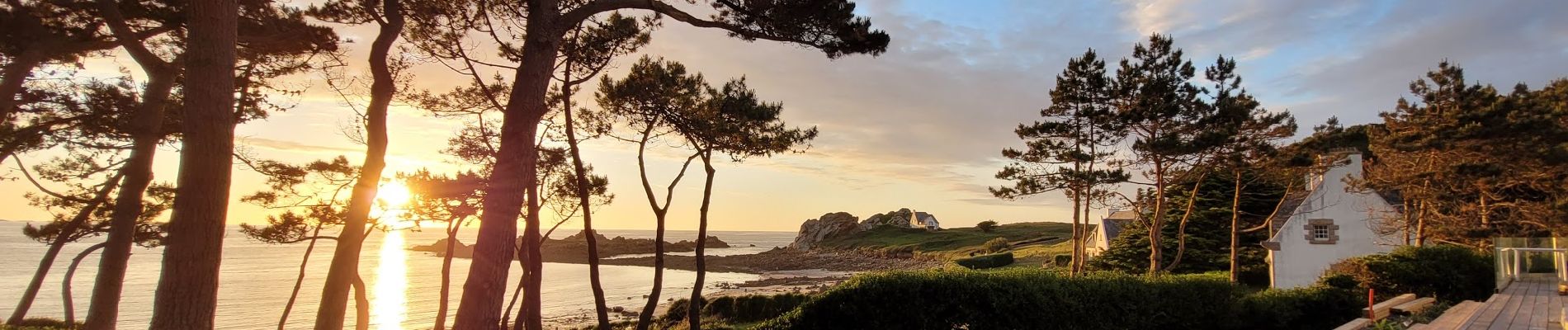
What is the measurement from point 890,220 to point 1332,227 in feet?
299

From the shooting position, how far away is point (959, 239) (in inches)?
3142

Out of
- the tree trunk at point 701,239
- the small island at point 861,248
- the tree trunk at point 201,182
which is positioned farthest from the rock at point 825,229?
the tree trunk at point 201,182

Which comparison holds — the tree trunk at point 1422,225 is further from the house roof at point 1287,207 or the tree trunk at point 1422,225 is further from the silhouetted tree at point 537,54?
the silhouetted tree at point 537,54

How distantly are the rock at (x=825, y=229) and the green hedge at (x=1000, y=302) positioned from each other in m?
93.6

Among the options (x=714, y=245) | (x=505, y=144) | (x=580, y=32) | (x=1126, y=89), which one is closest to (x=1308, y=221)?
(x=1126, y=89)

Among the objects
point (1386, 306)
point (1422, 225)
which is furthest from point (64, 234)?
point (1422, 225)

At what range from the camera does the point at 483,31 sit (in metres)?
14.2

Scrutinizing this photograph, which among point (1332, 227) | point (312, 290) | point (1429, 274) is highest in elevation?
point (1332, 227)

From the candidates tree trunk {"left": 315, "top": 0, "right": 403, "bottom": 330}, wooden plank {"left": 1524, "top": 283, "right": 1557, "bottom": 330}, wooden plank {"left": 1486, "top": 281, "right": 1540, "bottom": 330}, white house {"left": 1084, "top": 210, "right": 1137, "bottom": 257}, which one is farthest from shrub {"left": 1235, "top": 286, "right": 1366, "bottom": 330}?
white house {"left": 1084, "top": 210, "right": 1137, "bottom": 257}

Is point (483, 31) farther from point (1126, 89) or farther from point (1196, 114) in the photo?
point (1196, 114)

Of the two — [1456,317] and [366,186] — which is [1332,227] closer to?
[1456,317]

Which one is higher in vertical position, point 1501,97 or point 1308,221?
point 1501,97

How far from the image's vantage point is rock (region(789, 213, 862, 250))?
4252 inches

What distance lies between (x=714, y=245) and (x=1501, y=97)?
11524 centimetres
